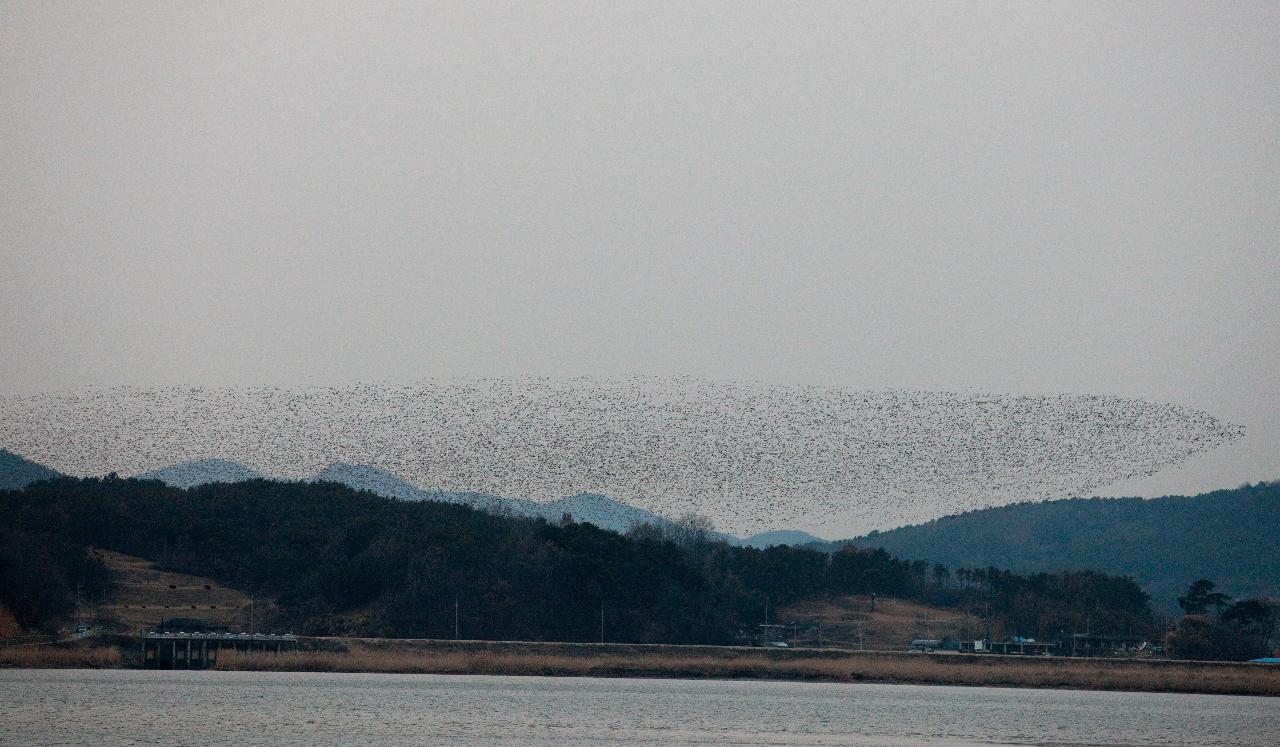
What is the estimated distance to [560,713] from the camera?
77250 millimetres

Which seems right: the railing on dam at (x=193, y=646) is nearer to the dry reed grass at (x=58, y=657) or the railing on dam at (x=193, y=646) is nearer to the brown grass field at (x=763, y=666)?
the brown grass field at (x=763, y=666)

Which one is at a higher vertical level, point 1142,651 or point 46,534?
point 46,534

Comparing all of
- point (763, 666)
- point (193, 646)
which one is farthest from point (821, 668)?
point (193, 646)

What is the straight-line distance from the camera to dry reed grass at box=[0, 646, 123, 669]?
10606 centimetres

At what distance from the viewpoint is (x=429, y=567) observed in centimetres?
14075

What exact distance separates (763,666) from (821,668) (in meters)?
4.50

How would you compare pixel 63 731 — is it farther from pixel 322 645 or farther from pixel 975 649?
pixel 975 649

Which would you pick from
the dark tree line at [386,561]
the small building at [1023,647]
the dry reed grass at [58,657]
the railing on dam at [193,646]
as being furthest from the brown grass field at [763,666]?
the small building at [1023,647]

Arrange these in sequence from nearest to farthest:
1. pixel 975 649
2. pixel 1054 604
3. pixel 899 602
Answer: pixel 975 649
pixel 1054 604
pixel 899 602

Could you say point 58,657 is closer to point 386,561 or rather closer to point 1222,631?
point 386,561

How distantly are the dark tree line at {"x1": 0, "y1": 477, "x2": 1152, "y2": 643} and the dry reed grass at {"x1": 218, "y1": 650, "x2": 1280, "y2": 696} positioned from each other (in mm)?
14822

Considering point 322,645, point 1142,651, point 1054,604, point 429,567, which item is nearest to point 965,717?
point 322,645

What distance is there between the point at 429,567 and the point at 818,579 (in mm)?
68629

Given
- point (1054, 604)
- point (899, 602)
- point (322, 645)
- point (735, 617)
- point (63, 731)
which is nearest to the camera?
point (63, 731)
